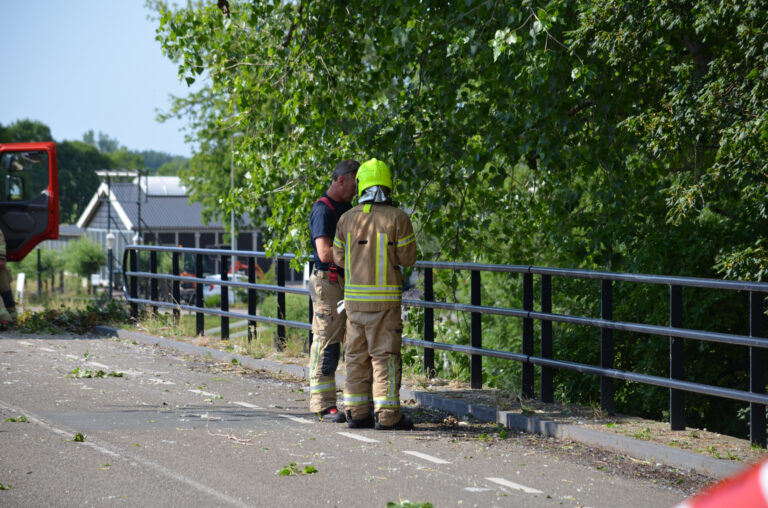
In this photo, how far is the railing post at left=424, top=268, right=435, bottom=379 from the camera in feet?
32.1

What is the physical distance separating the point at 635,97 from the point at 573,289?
122 inches

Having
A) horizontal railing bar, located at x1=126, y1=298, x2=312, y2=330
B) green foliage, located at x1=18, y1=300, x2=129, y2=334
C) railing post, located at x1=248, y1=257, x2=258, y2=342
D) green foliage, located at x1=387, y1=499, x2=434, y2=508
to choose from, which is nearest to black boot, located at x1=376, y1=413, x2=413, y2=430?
green foliage, located at x1=387, y1=499, x2=434, y2=508

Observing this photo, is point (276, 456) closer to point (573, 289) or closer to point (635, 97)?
point (635, 97)

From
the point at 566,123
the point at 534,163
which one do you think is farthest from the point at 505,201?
the point at 566,123

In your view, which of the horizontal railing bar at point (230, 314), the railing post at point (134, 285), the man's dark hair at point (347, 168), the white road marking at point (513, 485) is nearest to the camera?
the white road marking at point (513, 485)

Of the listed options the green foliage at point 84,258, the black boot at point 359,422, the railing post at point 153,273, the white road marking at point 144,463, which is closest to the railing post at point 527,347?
the black boot at point 359,422

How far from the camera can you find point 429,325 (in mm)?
9898

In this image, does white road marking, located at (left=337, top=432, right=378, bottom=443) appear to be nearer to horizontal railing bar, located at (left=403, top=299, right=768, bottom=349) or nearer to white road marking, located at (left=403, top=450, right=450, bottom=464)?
white road marking, located at (left=403, top=450, right=450, bottom=464)

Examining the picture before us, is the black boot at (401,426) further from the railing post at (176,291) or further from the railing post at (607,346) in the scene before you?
the railing post at (176,291)

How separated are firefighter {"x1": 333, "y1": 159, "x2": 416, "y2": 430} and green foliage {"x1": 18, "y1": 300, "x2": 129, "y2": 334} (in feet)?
28.2

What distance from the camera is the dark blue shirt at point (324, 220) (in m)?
8.13

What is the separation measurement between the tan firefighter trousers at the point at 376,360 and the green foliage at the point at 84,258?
141ft

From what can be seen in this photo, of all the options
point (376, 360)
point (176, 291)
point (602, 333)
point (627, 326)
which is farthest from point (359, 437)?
point (176, 291)

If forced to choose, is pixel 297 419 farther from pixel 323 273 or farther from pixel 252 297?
pixel 252 297
